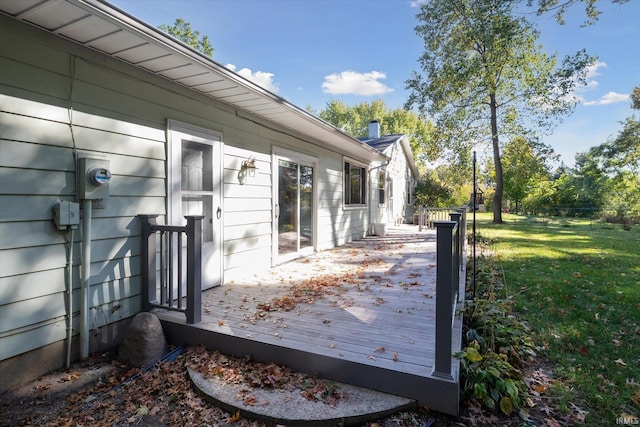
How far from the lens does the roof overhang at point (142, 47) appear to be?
7.39ft

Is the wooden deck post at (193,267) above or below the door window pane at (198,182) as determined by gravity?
below

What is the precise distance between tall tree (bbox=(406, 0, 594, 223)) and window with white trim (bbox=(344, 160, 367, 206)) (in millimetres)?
8308

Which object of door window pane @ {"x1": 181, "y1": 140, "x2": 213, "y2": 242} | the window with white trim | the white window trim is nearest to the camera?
door window pane @ {"x1": 181, "y1": 140, "x2": 213, "y2": 242}

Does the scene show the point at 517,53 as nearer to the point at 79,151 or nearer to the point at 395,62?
the point at 395,62

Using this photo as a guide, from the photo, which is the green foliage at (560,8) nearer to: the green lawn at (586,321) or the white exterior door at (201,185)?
the green lawn at (586,321)

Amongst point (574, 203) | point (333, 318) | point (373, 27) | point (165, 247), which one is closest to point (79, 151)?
point (165, 247)

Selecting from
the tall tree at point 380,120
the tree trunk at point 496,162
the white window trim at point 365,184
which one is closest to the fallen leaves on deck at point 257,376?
the white window trim at point 365,184

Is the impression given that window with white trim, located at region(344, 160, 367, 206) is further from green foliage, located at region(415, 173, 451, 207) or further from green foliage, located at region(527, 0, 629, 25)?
green foliage, located at region(415, 173, 451, 207)

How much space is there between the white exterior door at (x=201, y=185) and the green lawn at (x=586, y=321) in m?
3.71

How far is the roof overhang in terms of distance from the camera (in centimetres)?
225

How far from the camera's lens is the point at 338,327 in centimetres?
304

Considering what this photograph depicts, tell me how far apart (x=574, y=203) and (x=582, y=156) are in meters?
27.6

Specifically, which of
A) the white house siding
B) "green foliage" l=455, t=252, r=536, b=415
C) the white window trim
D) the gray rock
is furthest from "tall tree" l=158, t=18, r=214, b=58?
"green foliage" l=455, t=252, r=536, b=415

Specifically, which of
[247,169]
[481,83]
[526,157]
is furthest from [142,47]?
[526,157]
